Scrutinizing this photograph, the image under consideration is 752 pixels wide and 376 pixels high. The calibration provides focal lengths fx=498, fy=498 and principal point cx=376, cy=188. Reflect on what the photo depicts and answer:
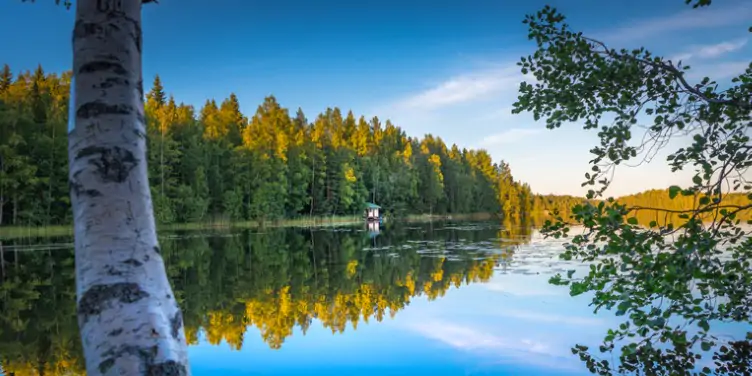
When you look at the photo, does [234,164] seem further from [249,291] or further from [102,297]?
[102,297]

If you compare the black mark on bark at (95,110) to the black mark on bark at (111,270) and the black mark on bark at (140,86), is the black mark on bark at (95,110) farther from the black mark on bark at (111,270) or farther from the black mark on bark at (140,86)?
the black mark on bark at (111,270)

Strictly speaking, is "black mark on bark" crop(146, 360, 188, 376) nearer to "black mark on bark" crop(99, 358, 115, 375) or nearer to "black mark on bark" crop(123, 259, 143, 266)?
"black mark on bark" crop(99, 358, 115, 375)

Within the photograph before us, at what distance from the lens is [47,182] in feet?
102

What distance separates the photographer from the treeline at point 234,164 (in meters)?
31.6

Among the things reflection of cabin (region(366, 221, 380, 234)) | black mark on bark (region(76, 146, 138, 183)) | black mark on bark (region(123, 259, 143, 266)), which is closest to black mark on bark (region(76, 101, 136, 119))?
black mark on bark (region(76, 146, 138, 183))

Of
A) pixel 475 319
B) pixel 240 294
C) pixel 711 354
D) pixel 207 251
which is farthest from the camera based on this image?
pixel 207 251

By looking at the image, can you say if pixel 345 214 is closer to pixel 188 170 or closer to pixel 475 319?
pixel 188 170

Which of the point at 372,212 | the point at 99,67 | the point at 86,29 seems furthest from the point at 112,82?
the point at 372,212

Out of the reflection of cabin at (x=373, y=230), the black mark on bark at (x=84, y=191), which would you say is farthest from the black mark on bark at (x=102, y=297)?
the reflection of cabin at (x=373, y=230)

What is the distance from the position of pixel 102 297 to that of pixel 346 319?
24.4ft

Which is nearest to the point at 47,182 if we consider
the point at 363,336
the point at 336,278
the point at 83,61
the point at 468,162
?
the point at 336,278

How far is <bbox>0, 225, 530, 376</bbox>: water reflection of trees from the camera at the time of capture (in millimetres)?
7598

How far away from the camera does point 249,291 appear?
11500mm

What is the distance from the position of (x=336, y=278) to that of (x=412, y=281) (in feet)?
6.76
